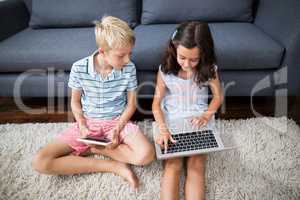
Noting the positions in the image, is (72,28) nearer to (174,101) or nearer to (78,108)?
(78,108)

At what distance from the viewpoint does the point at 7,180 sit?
1.17 m

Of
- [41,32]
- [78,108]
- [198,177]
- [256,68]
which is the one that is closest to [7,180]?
[78,108]

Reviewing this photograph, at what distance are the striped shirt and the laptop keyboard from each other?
31cm

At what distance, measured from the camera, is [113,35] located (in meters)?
1.05

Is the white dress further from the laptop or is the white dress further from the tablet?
the tablet

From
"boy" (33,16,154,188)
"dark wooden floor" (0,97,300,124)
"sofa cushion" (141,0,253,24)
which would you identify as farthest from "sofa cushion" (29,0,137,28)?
"boy" (33,16,154,188)

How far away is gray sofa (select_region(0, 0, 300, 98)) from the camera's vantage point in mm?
1419

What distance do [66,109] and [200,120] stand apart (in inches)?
34.7

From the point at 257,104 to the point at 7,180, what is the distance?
56.2 inches

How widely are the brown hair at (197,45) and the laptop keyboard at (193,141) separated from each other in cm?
25

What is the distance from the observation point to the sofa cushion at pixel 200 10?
173 cm

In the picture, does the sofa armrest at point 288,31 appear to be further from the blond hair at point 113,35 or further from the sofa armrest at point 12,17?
the sofa armrest at point 12,17

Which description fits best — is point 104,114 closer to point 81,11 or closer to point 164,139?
point 164,139

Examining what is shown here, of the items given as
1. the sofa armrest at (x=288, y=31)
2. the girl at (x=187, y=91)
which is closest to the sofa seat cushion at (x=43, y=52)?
the girl at (x=187, y=91)
